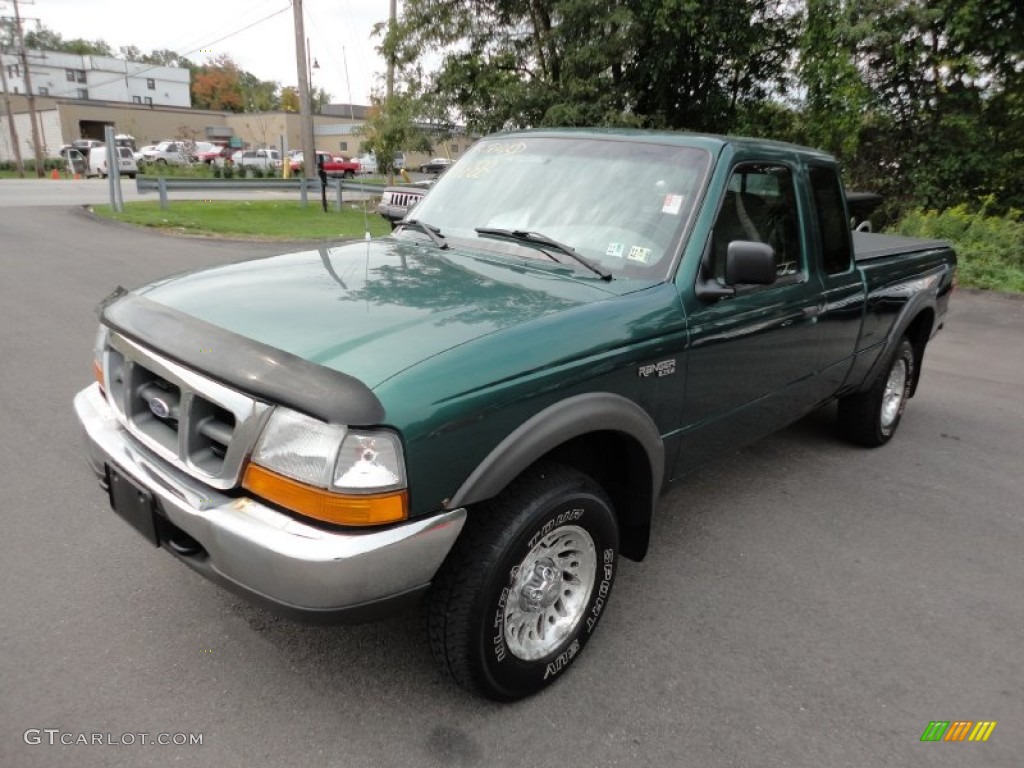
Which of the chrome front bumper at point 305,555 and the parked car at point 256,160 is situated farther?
the parked car at point 256,160

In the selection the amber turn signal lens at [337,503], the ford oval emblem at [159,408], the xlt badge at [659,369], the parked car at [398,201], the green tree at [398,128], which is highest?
the green tree at [398,128]

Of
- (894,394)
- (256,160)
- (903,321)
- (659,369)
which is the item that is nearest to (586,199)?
(659,369)

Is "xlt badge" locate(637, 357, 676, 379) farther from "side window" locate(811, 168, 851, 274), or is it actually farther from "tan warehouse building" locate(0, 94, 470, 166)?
"tan warehouse building" locate(0, 94, 470, 166)

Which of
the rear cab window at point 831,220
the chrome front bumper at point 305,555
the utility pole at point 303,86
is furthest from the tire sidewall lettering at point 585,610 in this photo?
the utility pole at point 303,86

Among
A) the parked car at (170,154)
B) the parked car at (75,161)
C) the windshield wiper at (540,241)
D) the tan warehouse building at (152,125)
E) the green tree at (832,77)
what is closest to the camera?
the windshield wiper at (540,241)

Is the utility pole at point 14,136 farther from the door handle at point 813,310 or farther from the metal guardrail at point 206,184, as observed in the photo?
the door handle at point 813,310

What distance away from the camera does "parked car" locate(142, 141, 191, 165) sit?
148ft

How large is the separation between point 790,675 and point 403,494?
1.68 m

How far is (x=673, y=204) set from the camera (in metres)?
3.06

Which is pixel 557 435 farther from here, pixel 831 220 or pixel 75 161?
pixel 75 161

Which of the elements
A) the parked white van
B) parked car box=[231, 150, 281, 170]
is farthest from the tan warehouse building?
the parked white van

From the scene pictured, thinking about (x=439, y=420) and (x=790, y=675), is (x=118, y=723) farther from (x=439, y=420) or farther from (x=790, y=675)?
(x=790, y=675)

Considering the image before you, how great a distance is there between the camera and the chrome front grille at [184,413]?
2.09 m

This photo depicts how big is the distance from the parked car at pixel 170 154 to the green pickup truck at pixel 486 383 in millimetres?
47987
